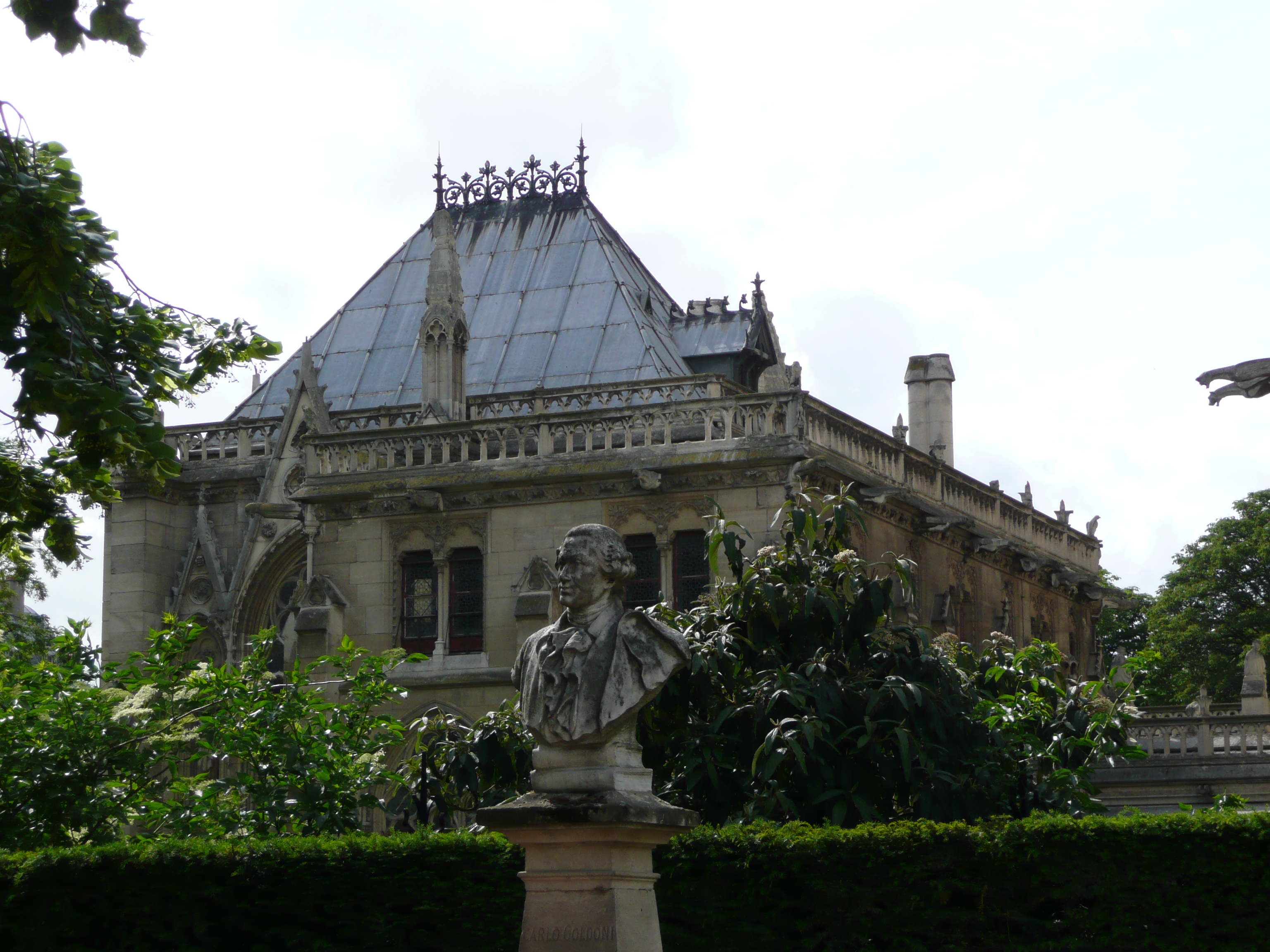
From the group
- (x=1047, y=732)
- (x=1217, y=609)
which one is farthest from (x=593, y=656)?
(x=1217, y=609)

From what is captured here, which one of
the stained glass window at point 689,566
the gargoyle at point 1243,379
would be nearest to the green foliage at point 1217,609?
the stained glass window at point 689,566

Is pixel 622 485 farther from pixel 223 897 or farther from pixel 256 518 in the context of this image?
pixel 223 897

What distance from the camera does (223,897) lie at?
1538 centimetres

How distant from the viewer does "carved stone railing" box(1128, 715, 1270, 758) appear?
31644 mm

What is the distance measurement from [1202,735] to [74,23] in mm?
24503

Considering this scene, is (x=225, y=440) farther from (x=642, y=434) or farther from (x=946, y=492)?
(x=946, y=492)

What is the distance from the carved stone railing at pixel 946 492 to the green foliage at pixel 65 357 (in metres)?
17.1

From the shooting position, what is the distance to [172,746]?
1919cm

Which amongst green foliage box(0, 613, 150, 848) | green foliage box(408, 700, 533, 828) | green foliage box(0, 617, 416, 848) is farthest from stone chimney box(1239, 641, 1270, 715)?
green foliage box(0, 613, 150, 848)

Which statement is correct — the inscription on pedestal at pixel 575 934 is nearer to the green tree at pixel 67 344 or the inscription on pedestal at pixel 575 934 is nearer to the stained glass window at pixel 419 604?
the green tree at pixel 67 344

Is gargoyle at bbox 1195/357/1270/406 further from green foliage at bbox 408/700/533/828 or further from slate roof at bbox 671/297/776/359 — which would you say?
slate roof at bbox 671/297/776/359

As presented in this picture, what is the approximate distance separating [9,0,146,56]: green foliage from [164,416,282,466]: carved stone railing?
26.5 meters

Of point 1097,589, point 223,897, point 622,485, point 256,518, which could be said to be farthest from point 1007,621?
point 223,897

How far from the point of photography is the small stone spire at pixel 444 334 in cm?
3522
